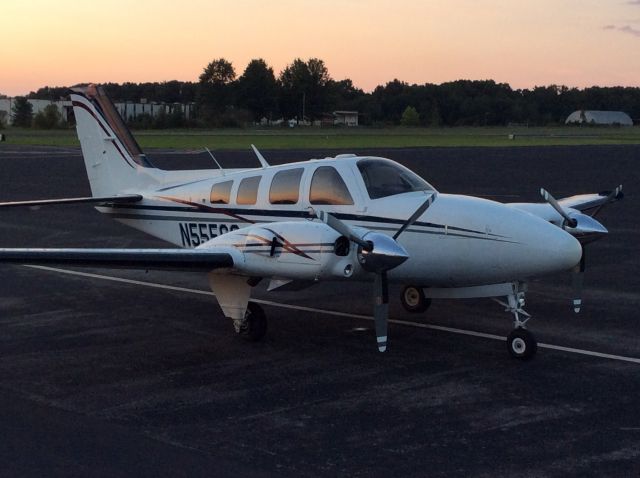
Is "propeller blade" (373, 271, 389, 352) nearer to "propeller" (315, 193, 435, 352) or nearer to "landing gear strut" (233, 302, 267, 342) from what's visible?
"propeller" (315, 193, 435, 352)

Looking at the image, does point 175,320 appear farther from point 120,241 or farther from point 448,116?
point 448,116

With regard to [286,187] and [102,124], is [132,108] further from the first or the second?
[286,187]

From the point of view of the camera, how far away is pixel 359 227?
11.7 metres

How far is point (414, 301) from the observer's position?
13.8 metres

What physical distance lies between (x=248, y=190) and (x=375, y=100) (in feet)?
523

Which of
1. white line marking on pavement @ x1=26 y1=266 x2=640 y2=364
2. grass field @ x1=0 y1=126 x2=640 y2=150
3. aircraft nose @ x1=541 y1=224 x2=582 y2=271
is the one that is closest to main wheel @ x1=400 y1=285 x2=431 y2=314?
white line marking on pavement @ x1=26 y1=266 x2=640 y2=364

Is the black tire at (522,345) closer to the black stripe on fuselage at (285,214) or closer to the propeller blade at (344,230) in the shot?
the black stripe on fuselage at (285,214)

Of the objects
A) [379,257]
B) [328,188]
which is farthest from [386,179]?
[379,257]

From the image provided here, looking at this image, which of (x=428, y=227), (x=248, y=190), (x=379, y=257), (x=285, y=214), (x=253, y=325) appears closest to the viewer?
(x=379, y=257)

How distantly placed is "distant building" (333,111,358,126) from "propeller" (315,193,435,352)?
150 m

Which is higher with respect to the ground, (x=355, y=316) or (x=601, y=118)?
(x=601, y=118)

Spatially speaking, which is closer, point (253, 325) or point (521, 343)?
point (521, 343)

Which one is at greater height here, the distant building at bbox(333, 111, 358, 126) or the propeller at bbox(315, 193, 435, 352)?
the distant building at bbox(333, 111, 358, 126)

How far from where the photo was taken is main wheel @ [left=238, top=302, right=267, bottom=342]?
1196 cm
